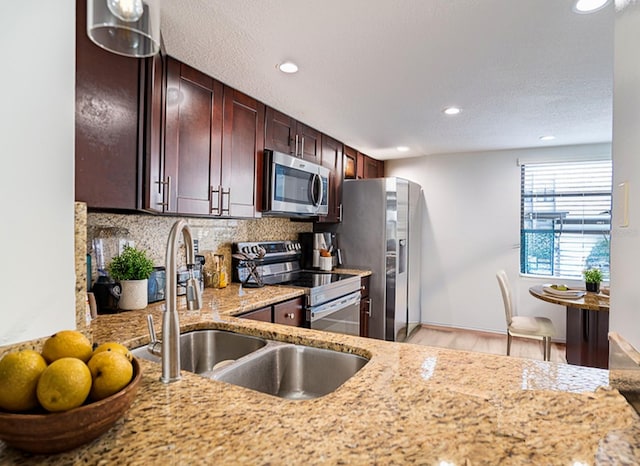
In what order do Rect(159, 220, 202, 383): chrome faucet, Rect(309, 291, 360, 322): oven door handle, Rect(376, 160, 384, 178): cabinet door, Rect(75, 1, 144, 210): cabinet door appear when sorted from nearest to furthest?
1. Rect(159, 220, 202, 383): chrome faucet
2. Rect(75, 1, 144, 210): cabinet door
3. Rect(309, 291, 360, 322): oven door handle
4. Rect(376, 160, 384, 178): cabinet door

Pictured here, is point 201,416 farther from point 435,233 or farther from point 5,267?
point 435,233

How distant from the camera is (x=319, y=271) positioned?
12.0ft

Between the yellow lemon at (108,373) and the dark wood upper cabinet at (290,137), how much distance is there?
2.23 m

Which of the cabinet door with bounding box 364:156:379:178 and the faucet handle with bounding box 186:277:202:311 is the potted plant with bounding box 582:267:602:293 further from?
the faucet handle with bounding box 186:277:202:311

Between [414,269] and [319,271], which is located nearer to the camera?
[319,271]

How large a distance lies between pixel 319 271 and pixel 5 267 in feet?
9.57

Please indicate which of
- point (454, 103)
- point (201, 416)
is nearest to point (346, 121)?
point (454, 103)

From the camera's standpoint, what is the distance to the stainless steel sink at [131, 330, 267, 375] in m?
1.55

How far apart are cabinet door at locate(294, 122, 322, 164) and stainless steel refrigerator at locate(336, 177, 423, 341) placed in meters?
0.67

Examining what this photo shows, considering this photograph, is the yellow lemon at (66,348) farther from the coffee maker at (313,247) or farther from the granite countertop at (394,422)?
the coffee maker at (313,247)

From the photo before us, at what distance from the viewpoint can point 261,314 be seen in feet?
7.38

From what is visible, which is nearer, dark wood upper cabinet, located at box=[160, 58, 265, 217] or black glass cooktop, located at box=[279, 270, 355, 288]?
dark wood upper cabinet, located at box=[160, 58, 265, 217]

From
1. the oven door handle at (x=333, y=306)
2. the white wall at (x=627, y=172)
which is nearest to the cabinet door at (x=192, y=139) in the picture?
the oven door handle at (x=333, y=306)

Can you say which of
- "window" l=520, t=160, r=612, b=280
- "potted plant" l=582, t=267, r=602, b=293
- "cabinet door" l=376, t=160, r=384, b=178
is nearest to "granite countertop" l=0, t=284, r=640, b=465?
"potted plant" l=582, t=267, r=602, b=293
